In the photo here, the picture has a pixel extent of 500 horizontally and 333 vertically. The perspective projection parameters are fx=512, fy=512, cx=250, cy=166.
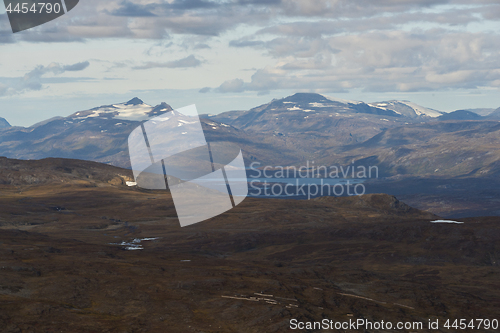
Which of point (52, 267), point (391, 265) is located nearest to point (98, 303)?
point (52, 267)

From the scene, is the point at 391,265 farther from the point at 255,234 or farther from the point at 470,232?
the point at 255,234

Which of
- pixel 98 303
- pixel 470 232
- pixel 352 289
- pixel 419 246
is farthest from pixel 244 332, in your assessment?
pixel 470 232

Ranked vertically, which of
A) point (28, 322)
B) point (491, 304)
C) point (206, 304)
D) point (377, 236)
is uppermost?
point (28, 322)

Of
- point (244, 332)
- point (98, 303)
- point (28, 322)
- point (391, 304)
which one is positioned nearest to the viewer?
point (28, 322)

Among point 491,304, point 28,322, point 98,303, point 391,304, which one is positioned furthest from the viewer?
point 491,304

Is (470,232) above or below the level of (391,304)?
below

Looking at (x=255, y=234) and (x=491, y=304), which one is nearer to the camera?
(x=491, y=304)

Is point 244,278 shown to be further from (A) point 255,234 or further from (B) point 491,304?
(A) point 255,234

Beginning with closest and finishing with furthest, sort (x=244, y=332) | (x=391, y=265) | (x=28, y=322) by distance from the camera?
1. (x=28, y=322)
2. (x=244, y=332)
3. (x=391, y=265)

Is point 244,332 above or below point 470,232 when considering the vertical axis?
above
